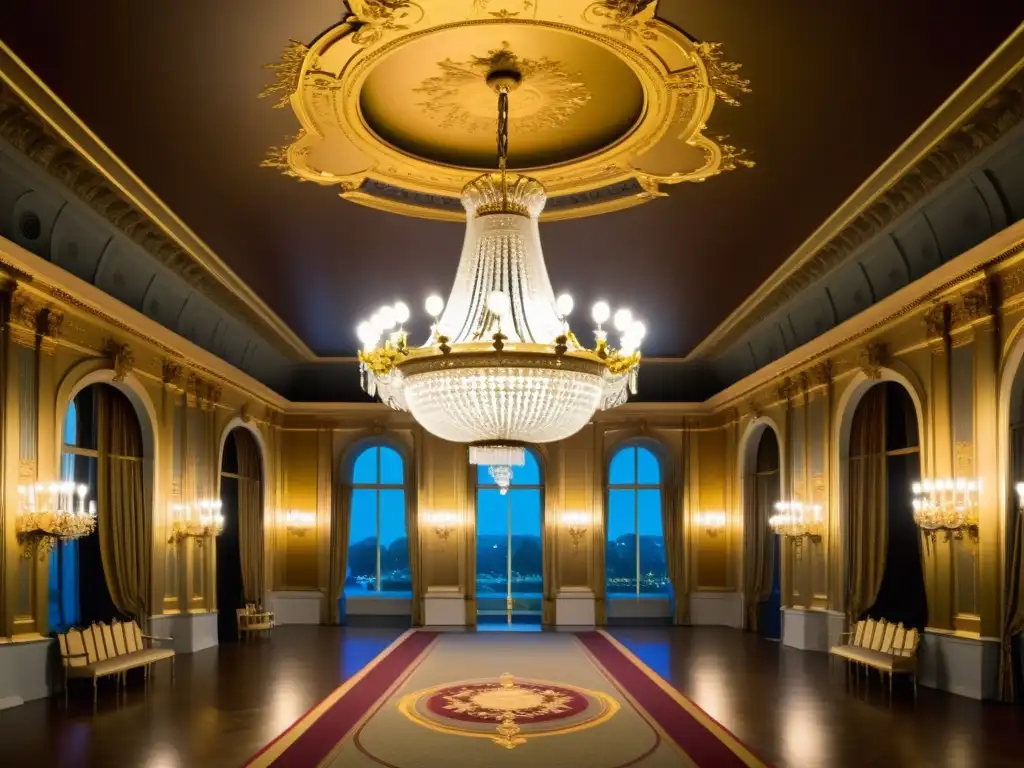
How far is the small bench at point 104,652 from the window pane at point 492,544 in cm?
926

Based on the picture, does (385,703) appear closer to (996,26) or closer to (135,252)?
(135,252)

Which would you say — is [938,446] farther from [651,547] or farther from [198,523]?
[651,547]

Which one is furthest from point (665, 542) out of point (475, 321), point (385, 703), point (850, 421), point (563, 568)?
point (475, 321)

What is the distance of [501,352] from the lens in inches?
248

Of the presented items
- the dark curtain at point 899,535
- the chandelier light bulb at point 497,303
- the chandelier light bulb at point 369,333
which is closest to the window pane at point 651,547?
the dark curtain at point 899,535

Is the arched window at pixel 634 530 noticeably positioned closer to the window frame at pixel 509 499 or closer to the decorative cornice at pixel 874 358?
the window frame at pixel 509 499

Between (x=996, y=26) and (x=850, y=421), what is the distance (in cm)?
682

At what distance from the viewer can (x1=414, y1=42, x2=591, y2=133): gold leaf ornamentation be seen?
685 centimetres

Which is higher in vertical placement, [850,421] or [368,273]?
[368,273]

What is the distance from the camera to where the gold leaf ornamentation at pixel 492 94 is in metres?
6.85

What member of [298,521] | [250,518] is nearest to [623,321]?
[250,518]

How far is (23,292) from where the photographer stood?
879cm

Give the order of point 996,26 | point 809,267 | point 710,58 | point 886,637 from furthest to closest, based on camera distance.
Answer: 1. point 809,267
2. point 886,637
3. point 710,58
4. point 996,26

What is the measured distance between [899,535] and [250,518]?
9.58 metres
